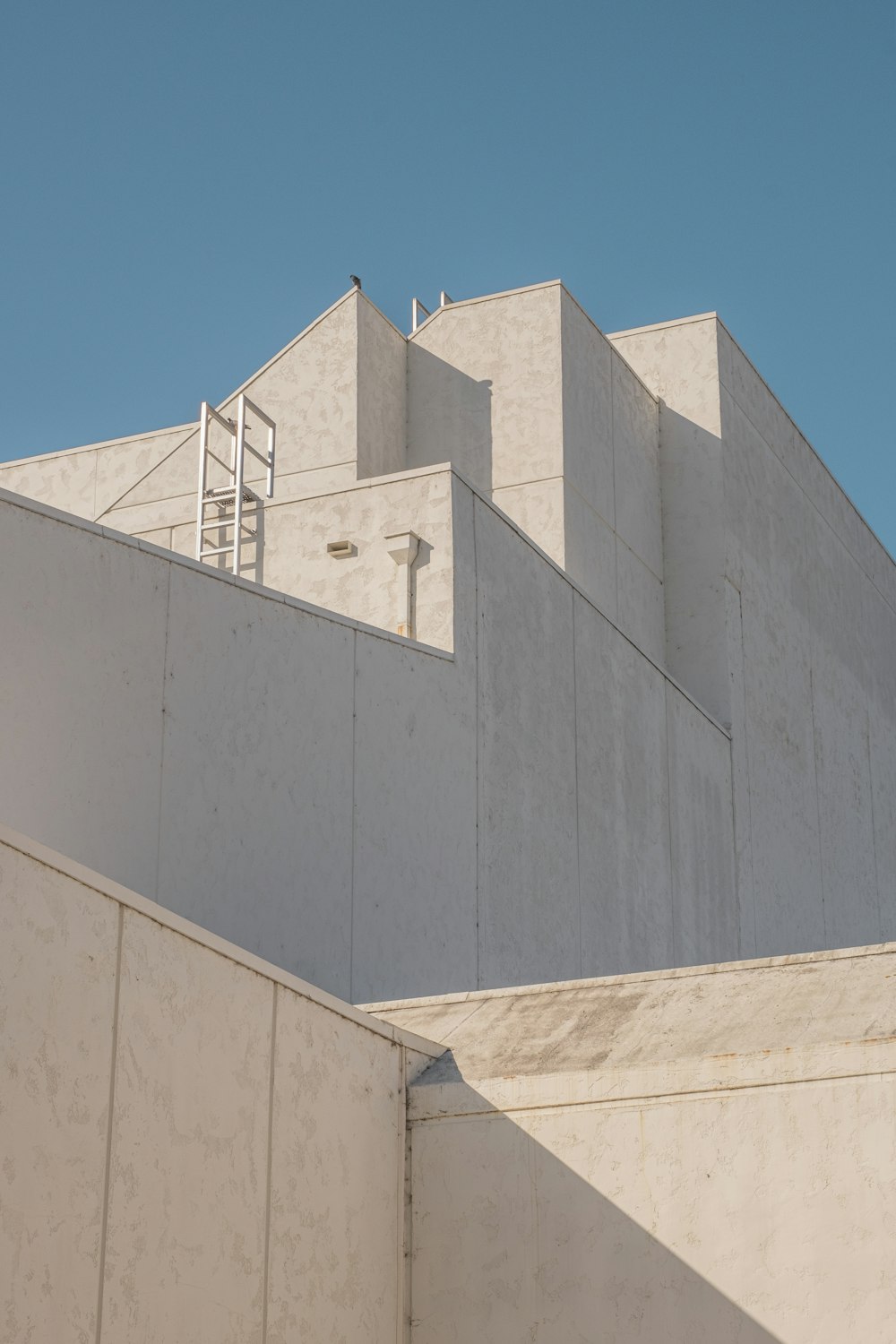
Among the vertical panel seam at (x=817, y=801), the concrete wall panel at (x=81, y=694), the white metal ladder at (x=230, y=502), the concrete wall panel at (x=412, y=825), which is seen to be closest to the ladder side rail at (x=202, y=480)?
the white metal ladder at (x=230, y=502)

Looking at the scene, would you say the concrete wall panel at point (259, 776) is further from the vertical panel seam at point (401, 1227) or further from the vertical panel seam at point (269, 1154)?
the vertical panel seam at point (269, 1154)

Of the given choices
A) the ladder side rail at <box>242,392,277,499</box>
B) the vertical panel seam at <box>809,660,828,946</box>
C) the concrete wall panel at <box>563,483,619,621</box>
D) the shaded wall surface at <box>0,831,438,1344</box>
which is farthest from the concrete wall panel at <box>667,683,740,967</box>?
the shaded wall surface at <box>0,831,438,1344</box>

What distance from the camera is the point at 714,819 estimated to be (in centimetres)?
2158

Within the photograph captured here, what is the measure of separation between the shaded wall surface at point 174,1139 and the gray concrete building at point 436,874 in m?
0.02

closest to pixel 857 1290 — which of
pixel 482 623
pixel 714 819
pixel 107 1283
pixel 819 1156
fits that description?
pixel 819 1156

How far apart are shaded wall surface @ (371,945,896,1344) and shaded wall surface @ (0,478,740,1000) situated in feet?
11.3

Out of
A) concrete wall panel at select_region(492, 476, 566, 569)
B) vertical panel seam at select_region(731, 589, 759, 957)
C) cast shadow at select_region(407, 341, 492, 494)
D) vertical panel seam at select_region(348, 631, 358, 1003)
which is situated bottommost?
vertical panel seam at select_region(348, 631, 358, 1003)

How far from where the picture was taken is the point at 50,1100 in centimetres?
Result: 651

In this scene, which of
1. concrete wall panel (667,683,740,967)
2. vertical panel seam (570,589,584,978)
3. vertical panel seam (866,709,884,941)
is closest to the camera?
vertical panel seam (570,589,584,978)

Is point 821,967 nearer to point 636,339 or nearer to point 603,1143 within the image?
point 603,1143

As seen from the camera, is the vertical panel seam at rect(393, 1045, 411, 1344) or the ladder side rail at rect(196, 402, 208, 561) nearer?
the vertical panel seam at rect(393, 1045, 411, 1344)

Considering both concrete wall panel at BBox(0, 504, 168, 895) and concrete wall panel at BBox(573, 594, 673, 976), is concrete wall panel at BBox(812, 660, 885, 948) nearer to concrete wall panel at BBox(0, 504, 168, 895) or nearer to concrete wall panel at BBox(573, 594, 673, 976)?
concrete wall panel at BBox(573, 594, 673, 976)

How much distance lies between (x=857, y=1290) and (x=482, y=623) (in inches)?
351

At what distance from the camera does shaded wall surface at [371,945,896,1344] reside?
7941 mm
